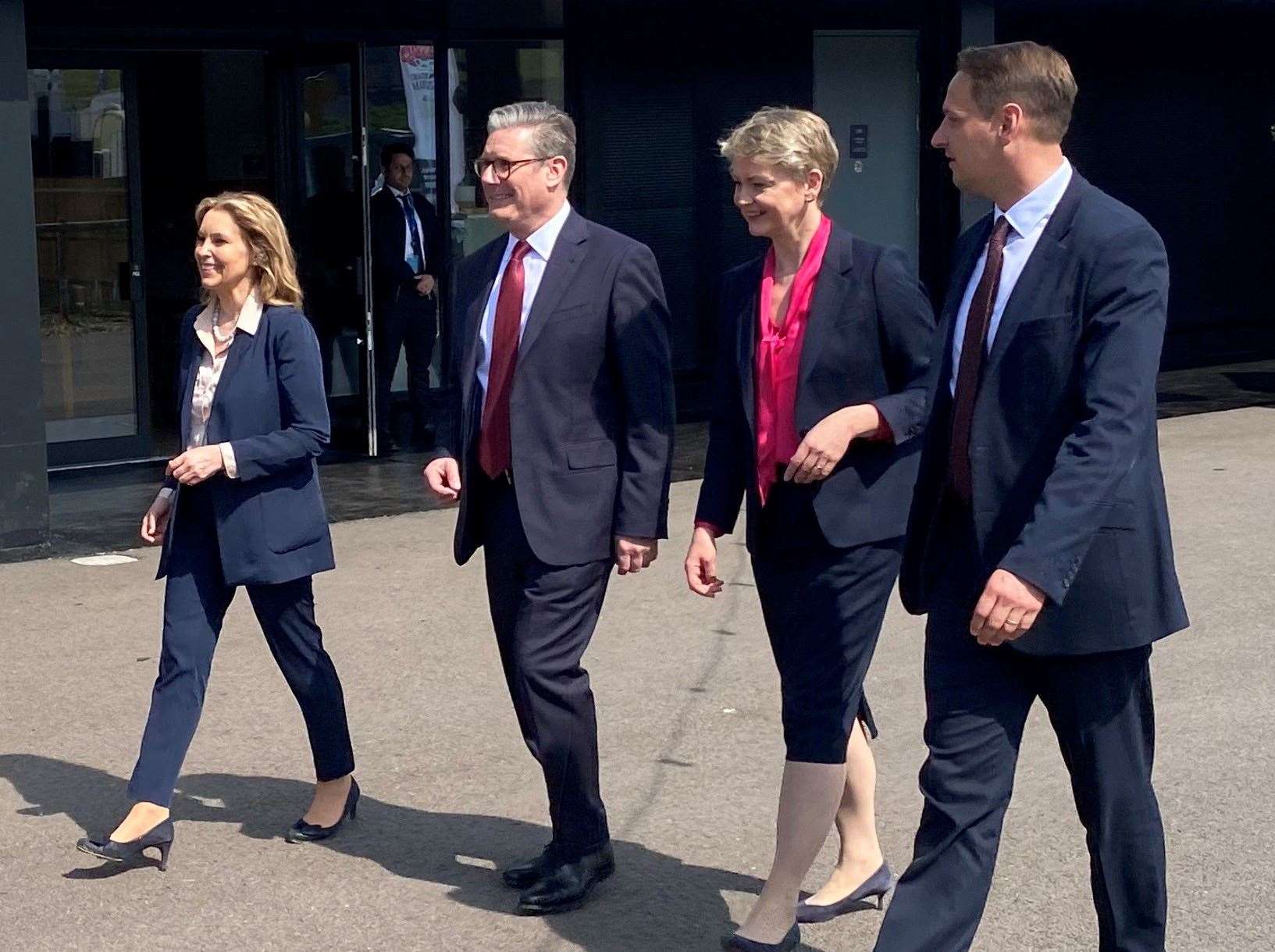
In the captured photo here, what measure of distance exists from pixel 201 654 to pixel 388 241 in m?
7.01

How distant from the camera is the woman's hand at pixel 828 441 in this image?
421 cm

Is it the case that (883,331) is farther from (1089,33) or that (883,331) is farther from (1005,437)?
(1089,33)

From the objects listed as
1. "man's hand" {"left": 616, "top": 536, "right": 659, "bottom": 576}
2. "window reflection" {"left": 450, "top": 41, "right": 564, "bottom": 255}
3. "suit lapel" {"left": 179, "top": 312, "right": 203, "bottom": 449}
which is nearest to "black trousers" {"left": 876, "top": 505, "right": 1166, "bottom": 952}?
"man's hand" {"left": 616, "top": 536, "right": 659, "bottom": 576}

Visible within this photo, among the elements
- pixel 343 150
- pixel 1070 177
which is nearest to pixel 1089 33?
pixel 343 150

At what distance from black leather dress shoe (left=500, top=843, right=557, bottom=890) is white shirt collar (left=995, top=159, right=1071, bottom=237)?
1996 millimetres

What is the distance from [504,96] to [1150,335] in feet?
31.9

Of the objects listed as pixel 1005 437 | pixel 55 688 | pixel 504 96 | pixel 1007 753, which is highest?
pixel 504 96

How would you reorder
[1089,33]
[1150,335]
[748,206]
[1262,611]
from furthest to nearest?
[1089,33] < [1262,611] < [748,206] < [1150,335]

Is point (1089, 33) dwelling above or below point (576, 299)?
above

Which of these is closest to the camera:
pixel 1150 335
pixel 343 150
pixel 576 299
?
pixel 1150 335

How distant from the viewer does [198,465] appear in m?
4.96

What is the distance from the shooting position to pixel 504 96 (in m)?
12.7

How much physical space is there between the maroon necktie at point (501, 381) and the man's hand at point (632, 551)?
34 cm

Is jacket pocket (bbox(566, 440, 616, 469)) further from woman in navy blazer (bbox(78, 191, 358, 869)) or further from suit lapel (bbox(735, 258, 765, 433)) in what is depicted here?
woman in navy blazer (bbox(78, 191, 358, 869))
